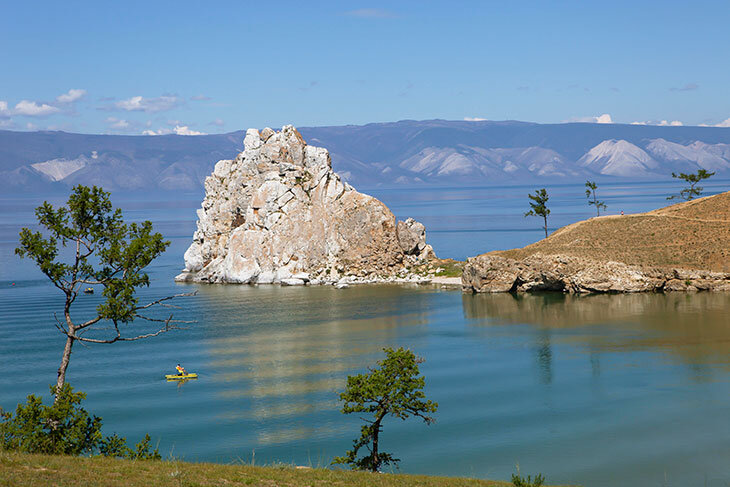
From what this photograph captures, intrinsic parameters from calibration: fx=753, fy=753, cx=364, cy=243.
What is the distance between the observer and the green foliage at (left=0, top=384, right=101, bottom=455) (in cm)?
2806

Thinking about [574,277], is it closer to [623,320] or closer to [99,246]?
[623,320]

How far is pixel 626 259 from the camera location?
9531 centimetres

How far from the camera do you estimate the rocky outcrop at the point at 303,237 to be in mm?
113000

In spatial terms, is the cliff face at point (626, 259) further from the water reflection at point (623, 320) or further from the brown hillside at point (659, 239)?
the water reflection at point (623, 320)

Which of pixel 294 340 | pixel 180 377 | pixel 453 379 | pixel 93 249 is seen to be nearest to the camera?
pixel 93 249

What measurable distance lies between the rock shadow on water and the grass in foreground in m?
31.7

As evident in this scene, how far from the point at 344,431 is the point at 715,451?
19.4 meters

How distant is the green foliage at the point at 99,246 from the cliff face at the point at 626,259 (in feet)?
233

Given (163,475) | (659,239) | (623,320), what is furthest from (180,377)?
(659,239)

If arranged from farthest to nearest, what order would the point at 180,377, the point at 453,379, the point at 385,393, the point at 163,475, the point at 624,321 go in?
the point at 624,321 < the point at 180,377 < the point at 453,379 < the point at 385,393 < the point at 163,475

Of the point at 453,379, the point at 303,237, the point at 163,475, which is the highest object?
the point at 303,237

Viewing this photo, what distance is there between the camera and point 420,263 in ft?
381

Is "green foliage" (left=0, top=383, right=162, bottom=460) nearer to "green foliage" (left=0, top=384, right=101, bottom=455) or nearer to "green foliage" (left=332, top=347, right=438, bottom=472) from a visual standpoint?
"green foliage" (left=0, top=384, right=101, bottom=455)

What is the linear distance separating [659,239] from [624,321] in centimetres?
2893
